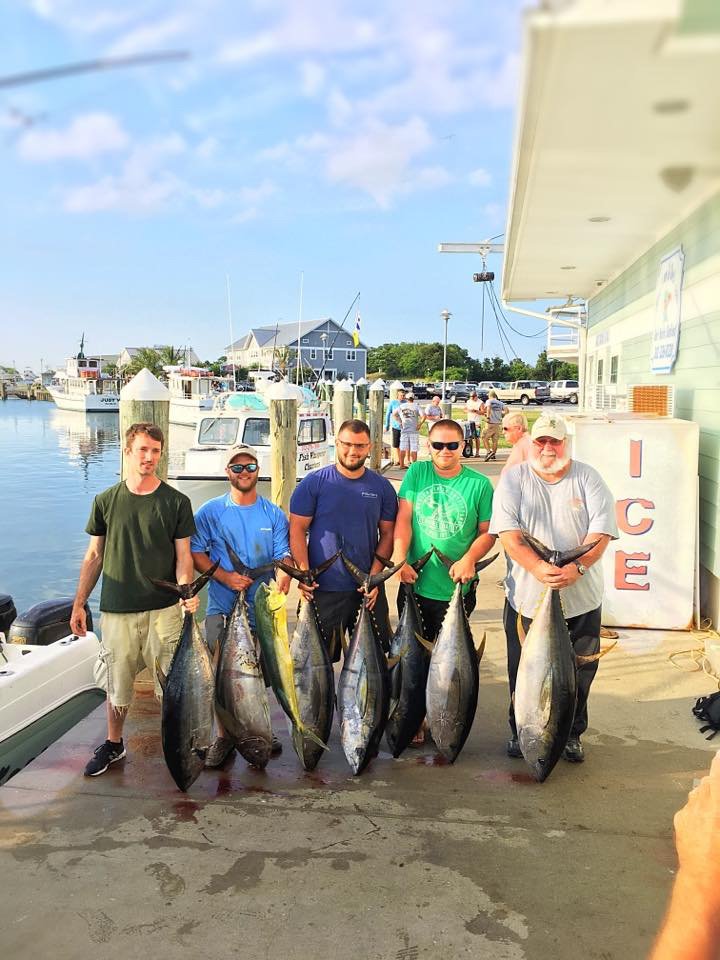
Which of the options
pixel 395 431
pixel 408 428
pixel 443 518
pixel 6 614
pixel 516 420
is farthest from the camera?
pixel 395 431

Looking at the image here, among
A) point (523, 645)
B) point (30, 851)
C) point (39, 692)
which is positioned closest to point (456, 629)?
point (523, 645)

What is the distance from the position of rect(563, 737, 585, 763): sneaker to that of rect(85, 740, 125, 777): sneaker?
217 cm

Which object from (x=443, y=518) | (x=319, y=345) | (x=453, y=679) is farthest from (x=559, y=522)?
(x=319, y=345)

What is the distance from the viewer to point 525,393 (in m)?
47.2

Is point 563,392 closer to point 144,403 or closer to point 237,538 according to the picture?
point 144,403

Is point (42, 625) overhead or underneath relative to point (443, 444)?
underneath

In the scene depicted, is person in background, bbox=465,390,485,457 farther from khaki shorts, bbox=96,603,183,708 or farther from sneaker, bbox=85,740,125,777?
sneaker, bbox=85,740,125,777

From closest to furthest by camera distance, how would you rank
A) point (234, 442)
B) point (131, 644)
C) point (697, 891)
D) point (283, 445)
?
point (697, 891)
point (131, 644)
point (283, 445)
point (234, 442)

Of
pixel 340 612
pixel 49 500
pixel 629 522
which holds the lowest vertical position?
pixel 49 500

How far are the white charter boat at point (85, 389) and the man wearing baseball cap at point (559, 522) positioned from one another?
54.1m

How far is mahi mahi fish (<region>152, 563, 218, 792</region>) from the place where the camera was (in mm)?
3262

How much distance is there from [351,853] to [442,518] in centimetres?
159

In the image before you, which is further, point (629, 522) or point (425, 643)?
point (629, 522)

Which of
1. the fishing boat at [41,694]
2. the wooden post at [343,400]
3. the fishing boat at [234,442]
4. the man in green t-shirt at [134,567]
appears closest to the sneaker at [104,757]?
the man in green t-shirt at [134,567]
